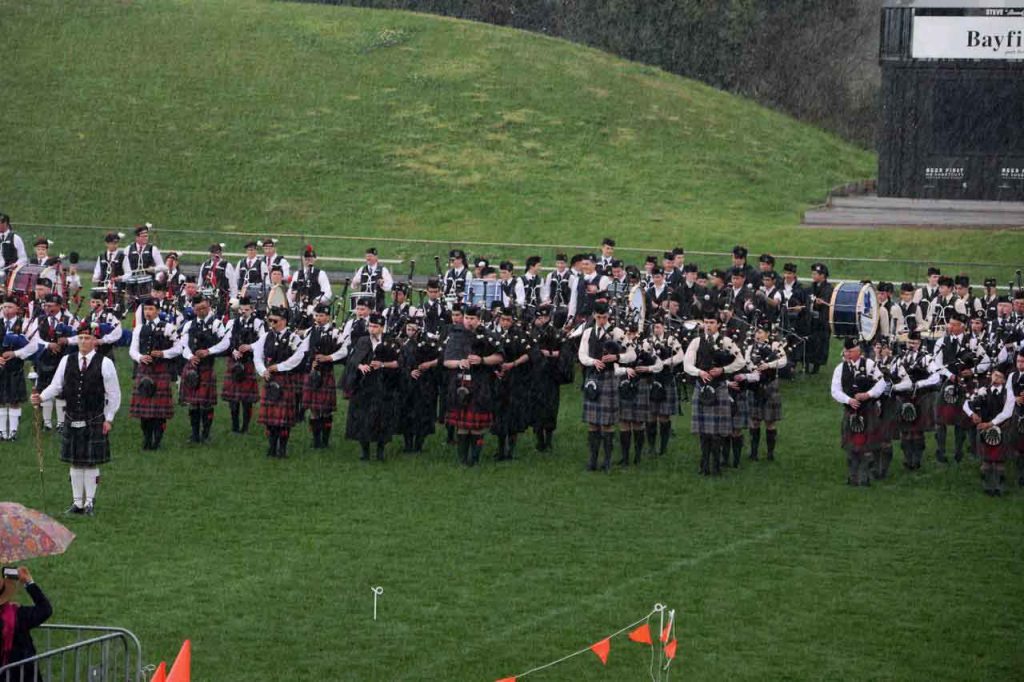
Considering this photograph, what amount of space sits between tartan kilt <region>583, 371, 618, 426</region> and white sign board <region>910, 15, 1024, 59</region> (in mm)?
19869

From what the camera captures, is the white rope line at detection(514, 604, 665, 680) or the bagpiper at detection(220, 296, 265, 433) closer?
the white rope line at detection(514, 604, 665, 680)

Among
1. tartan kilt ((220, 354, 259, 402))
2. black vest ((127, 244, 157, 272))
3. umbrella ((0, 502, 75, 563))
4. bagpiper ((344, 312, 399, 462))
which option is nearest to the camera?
umbrella ((0, 502, 75, 563))

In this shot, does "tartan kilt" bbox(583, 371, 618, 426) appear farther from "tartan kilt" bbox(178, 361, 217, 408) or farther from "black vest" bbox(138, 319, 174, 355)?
"black vest" bbox(138, 319, 174, 355)

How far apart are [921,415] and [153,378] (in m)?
9.04

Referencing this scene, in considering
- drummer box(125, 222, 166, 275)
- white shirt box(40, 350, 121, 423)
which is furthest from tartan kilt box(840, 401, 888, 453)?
drummer box(125, 222, 166, 275)

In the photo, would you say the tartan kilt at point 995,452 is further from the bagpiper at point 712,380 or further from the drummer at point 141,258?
the drummer at point 141,258

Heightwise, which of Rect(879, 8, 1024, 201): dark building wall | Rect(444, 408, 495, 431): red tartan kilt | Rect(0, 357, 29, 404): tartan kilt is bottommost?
Rect(444, 408, 495, 431): red tartan kilt

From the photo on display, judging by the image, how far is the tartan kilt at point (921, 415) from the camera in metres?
18.9

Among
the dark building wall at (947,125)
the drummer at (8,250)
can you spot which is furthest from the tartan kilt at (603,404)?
the dark building wall at (947,125)

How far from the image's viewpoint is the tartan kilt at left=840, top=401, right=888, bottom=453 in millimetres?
17812

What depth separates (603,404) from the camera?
1839 centimetres

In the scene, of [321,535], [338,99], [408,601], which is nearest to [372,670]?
[408,601]

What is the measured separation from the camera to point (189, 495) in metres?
16.8

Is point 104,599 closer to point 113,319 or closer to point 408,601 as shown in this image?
point 408,601
